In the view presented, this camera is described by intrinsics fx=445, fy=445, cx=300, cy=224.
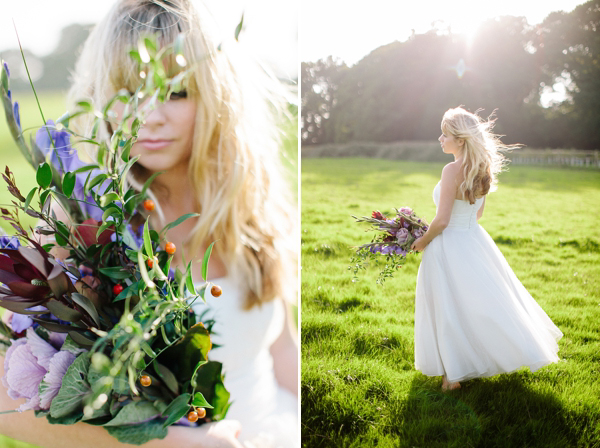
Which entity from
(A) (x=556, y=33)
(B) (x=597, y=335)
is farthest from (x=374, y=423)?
(A) (x=556, y=33)

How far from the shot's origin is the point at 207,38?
1228 mm

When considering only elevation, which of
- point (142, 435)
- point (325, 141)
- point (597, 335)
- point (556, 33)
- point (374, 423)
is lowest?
point (374, 423)

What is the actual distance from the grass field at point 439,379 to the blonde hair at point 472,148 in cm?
89

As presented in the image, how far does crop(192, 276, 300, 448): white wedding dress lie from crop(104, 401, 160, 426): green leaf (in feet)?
1.11

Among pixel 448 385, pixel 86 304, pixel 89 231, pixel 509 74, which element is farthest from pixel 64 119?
pixel 509 74

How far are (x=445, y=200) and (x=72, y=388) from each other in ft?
5.14

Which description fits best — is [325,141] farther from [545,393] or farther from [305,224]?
[545,393]

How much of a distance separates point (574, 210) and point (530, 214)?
15.3 inches

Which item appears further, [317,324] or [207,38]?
[317,324]

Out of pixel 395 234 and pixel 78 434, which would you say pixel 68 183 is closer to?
pixel 78 434

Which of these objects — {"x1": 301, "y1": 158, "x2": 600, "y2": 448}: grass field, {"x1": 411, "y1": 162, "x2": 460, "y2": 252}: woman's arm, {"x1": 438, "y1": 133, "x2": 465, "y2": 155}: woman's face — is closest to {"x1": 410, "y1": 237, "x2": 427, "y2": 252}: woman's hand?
{"x1": 411, "y1": 162, "x2": 460, "y2": 252}: woman's arm

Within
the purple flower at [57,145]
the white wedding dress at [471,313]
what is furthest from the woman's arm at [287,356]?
the white wedding dress at [471,313]

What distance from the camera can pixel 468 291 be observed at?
1.96 metres

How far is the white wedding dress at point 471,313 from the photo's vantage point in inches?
75.9
